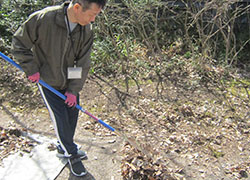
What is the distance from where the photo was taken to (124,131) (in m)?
3.44

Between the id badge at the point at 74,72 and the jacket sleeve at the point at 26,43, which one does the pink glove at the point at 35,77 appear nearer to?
the jacket sleeve at the point at 26,43

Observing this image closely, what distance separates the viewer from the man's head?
2.03 meters

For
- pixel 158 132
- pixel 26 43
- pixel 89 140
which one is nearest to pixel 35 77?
pixel 26 43

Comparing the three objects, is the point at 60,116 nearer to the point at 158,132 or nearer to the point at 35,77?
the point at 35,77

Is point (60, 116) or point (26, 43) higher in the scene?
point (26, 43)

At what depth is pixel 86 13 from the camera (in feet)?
6.82

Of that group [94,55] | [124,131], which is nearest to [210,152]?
[124,131]

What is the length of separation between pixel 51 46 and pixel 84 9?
0.47 m

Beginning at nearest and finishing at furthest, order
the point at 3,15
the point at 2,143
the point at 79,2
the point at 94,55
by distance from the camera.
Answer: the point at 79,2, the point at 2,143, the point at 94,55, the point at 3,15

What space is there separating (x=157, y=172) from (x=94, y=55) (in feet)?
9.77

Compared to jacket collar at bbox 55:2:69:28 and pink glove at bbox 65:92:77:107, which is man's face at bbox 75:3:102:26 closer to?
jacket collar at bbox 55:2:69:28

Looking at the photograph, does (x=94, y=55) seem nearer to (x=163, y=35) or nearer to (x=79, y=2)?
(x=163, y=35)

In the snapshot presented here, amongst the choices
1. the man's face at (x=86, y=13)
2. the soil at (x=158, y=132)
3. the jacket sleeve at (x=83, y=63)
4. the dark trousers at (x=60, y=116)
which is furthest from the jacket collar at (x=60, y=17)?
the soil at (x=158, y=132)

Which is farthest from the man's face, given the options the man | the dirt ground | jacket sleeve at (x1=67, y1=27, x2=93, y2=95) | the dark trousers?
the dirt ground
